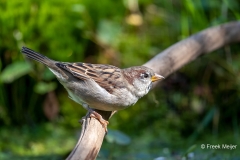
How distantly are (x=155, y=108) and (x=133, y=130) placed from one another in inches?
12.4

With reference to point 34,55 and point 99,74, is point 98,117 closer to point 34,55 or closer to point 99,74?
point 99,74

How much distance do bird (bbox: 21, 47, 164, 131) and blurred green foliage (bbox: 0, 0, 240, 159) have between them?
113 centimetres

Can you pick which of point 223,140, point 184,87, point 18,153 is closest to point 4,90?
point 18,153

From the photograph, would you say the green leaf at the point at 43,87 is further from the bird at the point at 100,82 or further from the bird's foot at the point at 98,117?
the bird's foot at the point at 98,117

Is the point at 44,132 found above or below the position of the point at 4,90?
below

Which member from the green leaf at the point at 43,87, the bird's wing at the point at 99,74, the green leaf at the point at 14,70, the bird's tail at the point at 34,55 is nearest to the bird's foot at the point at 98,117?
the bird's wing at the point at 99,74

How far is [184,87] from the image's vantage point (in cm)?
520

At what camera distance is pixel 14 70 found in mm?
4820

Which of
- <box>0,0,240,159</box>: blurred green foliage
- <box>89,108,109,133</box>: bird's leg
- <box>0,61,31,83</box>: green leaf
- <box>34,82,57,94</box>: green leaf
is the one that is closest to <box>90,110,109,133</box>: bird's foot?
<box>89,108,109,133</box>: bird's leg

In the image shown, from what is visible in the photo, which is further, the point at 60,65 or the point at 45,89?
the point at 45,89

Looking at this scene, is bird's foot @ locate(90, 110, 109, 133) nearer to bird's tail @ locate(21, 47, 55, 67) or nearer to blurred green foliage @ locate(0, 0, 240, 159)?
bird's tail @ locate(21, 47, 55, 67)

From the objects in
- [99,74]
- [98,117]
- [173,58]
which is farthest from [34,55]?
[173,58]

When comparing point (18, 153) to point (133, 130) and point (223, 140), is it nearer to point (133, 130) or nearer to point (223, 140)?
point (133, 130)

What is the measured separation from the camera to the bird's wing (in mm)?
3512
